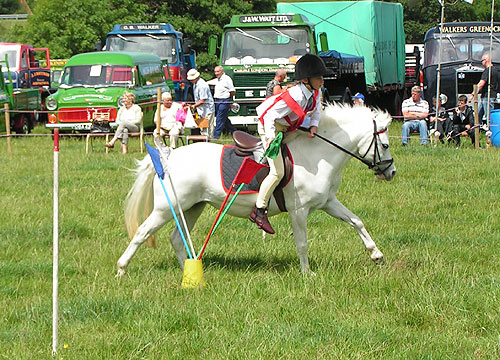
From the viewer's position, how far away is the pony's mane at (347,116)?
820 cm

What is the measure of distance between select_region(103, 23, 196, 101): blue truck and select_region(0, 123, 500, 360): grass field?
16.1m

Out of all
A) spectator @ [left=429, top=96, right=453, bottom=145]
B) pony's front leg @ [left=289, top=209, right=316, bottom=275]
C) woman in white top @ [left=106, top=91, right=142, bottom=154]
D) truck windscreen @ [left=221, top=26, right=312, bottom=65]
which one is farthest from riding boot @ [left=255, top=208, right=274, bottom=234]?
truck windscreen @ [left=221, top=26, right=312, bottom=65]

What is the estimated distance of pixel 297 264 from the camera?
836 cm

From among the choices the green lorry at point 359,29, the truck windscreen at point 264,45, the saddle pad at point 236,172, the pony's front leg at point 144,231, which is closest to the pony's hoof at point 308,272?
the saddle pad at point 236,172

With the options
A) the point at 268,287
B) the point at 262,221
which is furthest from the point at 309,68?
the point at 268,287

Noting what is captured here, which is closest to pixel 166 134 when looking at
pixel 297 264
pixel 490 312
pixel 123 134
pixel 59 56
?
pixel 123 134

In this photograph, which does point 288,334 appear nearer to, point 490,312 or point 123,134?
point 490,312

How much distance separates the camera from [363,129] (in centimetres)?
820

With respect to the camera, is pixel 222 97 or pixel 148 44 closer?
pixel 222 97

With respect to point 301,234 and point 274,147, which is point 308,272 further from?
point 274,147

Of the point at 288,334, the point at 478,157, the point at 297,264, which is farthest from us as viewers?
the point at 478,157

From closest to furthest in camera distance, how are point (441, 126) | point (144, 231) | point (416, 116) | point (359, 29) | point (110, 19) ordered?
point (144, 231) < point (416, 116) < point (441, 126) < point (359, 29) < point (110, 19)

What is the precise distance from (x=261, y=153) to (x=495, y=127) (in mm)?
12358

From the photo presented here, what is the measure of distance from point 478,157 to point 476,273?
9201 millimetres
